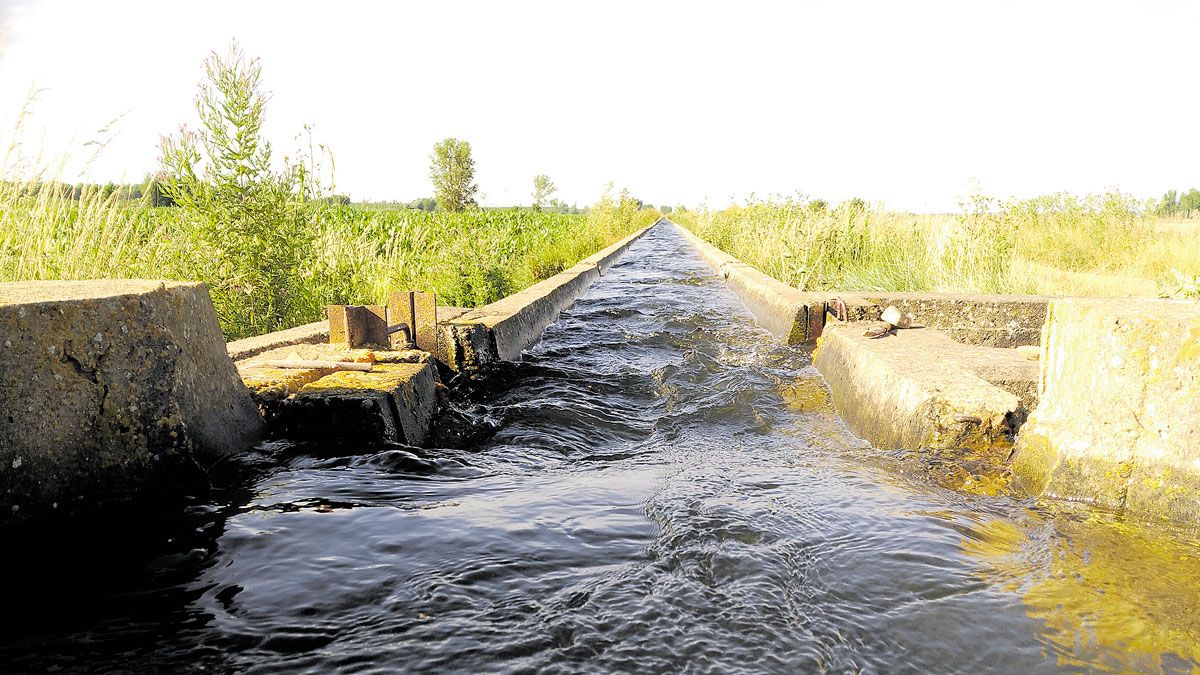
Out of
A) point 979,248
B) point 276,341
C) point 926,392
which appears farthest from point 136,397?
point 979,248

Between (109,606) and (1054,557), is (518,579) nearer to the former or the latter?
(109,606)

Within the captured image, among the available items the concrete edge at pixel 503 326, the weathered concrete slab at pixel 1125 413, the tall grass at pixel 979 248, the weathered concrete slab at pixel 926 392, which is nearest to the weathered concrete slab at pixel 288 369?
the concrete edge at pixel 503 326

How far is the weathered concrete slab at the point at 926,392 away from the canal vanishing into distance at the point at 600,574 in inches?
7.8

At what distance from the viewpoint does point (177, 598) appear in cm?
204

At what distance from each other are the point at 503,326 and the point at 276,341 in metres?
1.69

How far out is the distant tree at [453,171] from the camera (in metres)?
66.9

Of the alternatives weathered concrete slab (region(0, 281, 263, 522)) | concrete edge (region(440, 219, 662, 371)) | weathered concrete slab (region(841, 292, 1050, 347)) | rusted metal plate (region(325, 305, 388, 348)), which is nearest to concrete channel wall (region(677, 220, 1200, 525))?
weathered concrete slab (region(841, 292, 1050, 347))

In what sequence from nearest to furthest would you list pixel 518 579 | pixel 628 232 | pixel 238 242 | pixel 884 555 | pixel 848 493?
pixel 518 579, pixel 884 555, pixel 848 493, pixel 238 242, pixel 628 232

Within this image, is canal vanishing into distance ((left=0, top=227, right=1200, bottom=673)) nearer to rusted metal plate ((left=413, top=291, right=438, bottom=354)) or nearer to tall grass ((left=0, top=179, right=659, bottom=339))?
rusted metal plate ((left=413, top=291, right=438, bottom=354))

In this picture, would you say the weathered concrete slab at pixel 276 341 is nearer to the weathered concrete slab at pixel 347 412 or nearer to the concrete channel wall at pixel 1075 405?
the weathered concrete slab at pixel 347 412

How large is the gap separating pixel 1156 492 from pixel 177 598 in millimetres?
3106

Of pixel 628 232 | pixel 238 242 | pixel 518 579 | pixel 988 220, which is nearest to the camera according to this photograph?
pixel 518 579

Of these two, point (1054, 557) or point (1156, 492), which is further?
point (1156, 492)

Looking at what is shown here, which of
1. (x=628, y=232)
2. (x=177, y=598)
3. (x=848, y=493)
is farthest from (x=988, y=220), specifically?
(x=628, y=232)
